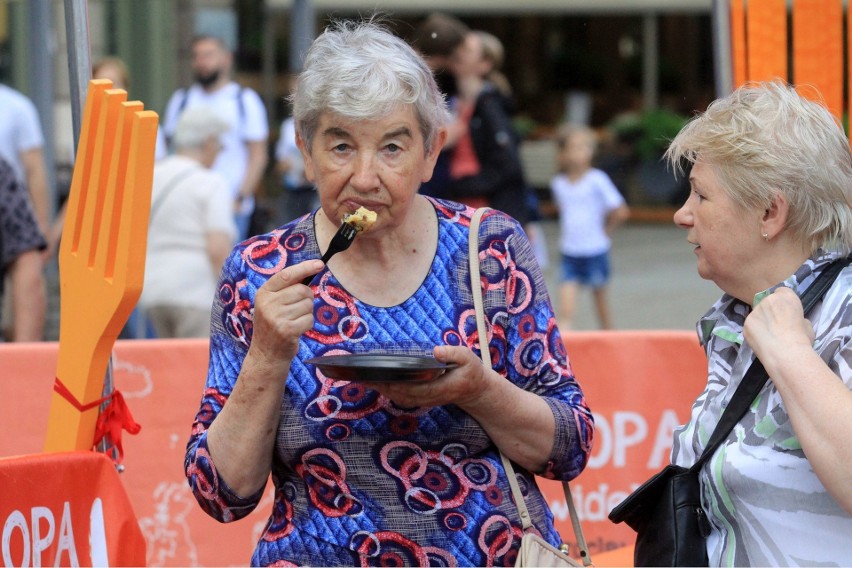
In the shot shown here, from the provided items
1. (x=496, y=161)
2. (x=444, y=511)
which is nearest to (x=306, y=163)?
(x=444, y=511)

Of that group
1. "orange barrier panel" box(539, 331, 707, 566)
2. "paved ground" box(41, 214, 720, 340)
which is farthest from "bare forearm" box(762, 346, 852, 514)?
"paved ground" box(41, 214, 720, 340)

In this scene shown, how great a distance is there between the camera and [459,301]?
2.68m

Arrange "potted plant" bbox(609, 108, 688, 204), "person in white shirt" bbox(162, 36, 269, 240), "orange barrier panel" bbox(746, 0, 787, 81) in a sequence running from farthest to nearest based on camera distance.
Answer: "potted plant" bbox(609, 108, 688, 204) → "person in white shirt" bbox(162, 36, 269, 240) → "orange barrier panel" bbox(746, 0, 787, 81)

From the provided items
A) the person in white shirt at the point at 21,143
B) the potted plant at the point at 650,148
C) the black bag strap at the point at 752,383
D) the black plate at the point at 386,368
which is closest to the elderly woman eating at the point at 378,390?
the black plate at the point at 386,368

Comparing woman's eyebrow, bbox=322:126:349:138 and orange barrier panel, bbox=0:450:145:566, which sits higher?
woman's eyebrow, bbox=322:126:349:138

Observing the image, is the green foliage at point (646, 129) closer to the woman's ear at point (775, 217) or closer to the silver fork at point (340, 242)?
the woman's ear at point (775, 217)

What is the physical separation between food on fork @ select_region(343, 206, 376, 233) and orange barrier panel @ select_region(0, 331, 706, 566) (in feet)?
5.42

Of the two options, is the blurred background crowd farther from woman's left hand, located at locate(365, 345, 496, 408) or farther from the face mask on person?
woman's left hand, located at locate(365, 345, 496, 408)

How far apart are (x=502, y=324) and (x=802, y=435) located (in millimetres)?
698

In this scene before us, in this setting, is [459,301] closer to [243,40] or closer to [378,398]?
[378,398]

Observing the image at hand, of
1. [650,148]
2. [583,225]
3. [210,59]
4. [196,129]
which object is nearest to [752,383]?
[196,129]

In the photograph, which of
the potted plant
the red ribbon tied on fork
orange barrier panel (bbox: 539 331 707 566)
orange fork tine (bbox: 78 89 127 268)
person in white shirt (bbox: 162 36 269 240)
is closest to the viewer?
orange fork tine (bbox: 78 89 127 268)

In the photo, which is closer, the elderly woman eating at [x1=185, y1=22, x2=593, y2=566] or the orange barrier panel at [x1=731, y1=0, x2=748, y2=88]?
the elderly woman eating at [x1=185, y1=22, x2=593, y2=566]

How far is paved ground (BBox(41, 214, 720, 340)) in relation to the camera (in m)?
10.4
